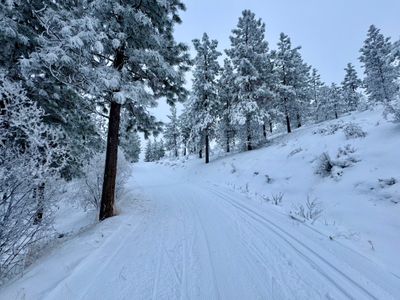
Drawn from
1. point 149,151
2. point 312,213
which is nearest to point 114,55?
point 312,213

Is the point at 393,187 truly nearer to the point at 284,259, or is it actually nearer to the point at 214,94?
the point at 284,259

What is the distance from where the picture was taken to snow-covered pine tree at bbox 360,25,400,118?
1083 inches

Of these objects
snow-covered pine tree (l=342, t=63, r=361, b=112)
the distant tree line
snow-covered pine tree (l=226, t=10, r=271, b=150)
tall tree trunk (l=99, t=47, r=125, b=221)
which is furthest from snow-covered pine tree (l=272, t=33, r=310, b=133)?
tall tree trunk (l=99, t=47, r=125, b=221)

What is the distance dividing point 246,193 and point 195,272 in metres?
6.95

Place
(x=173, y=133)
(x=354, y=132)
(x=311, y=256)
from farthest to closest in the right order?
(x=173, y=133)
(x=354, y=132)
(x=311, y=256)

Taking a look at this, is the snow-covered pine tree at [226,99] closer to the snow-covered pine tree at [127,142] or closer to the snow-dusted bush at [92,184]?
the snow-covered pine tree at [127,142]

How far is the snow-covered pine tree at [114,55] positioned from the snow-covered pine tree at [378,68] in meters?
28.6

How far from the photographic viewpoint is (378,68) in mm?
28516

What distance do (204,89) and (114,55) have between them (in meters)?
14.7

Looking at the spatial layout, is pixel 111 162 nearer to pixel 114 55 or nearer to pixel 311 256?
pixel 114 55

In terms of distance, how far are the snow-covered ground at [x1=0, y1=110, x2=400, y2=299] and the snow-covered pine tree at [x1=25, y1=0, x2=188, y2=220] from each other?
10.4 feet

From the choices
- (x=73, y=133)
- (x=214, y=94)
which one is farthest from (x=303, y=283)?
(x=214, y=94)

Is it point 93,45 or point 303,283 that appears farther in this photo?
point 93,45

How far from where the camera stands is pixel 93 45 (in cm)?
620
